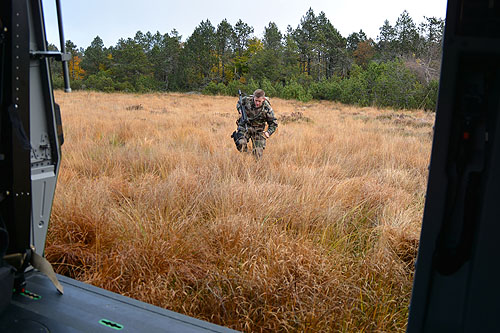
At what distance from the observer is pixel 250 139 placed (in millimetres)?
6695

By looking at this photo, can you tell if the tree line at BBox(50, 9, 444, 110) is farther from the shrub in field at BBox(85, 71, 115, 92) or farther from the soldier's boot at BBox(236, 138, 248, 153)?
the soldier's boot at BBox(236, 138, 248, 153)

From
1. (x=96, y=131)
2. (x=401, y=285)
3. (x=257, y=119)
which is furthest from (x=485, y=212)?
(x=96, y=131)

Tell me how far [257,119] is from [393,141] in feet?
8.66

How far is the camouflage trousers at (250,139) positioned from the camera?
6.25 metres

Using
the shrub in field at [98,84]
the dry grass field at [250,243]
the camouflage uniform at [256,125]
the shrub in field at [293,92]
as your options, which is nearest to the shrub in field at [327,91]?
the shrub in field at [293,92]

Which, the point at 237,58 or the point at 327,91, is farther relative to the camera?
the point at 237,58

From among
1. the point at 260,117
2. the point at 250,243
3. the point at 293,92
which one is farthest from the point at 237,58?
the point at 250,243

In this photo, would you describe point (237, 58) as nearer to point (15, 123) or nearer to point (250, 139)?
point (250, 139)

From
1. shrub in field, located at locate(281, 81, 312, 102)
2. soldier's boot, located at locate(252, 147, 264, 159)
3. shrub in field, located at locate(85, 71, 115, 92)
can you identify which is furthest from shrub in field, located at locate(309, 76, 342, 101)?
soldier's boot, located at locate(252, 147, 264, 159)

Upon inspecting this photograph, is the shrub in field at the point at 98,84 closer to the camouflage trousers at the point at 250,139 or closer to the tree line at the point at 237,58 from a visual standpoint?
the tree line at the point at 237,58

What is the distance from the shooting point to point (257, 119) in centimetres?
669

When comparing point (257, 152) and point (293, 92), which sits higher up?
point (293, 92)

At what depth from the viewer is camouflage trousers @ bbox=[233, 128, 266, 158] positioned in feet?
20.5

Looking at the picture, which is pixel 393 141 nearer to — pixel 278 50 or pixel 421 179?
pixel 421 179
